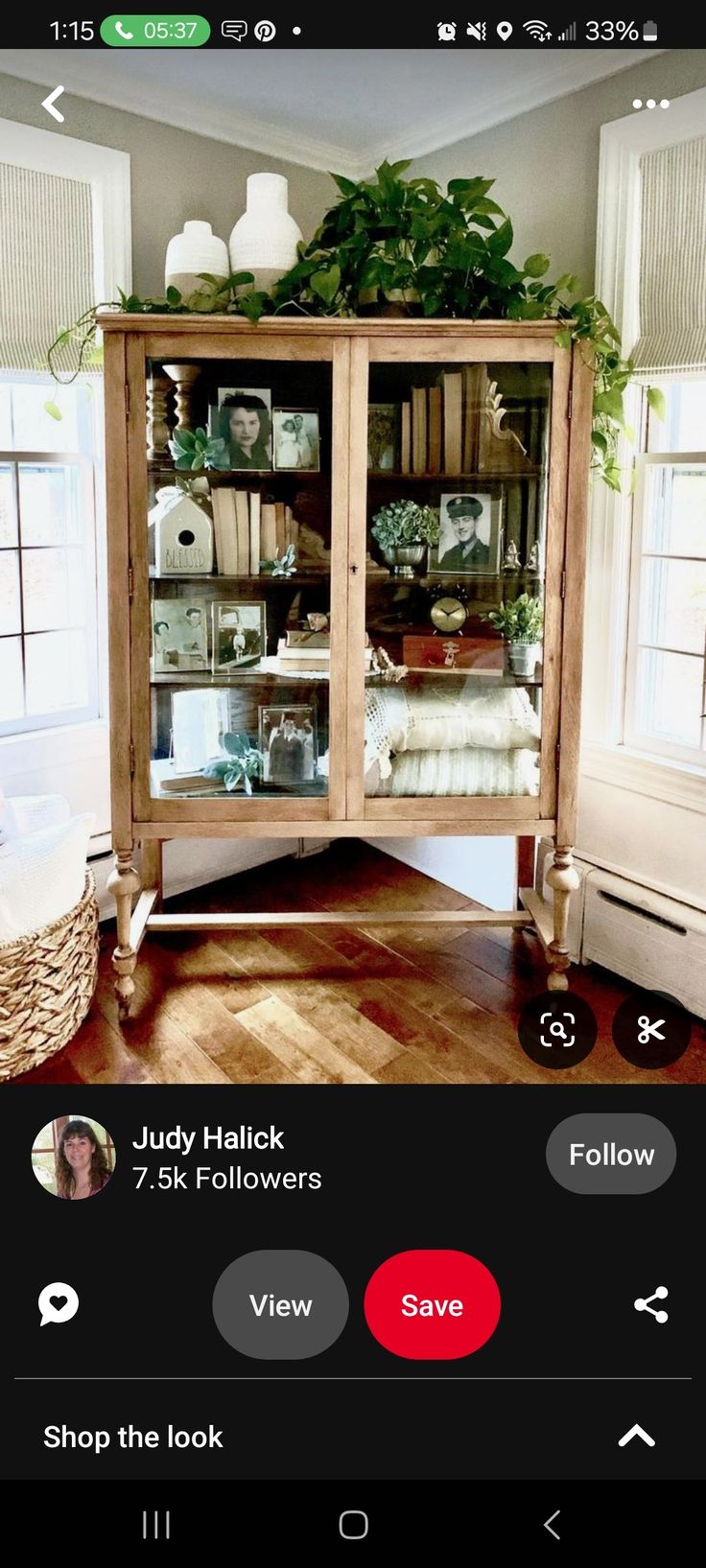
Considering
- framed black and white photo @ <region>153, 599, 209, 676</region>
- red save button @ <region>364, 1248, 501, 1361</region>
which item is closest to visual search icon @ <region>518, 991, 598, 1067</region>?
red save button @ <region>364, 1248, 501, 1361</region>

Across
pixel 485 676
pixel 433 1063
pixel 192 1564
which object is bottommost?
pixel 433 1063

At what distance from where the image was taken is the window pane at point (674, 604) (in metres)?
1.97

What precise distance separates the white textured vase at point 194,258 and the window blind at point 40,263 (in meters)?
0.22

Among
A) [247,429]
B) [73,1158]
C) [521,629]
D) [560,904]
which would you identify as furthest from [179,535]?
[73,1158]

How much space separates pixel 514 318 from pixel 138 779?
1.09m

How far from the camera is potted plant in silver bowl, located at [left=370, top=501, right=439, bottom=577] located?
1.92 m

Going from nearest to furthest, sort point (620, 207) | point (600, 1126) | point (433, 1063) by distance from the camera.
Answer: point (600, 1126) → point (433, 1063) → point (620, 207)

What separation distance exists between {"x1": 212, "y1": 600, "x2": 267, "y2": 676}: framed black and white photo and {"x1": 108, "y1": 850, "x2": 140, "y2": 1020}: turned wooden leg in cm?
42

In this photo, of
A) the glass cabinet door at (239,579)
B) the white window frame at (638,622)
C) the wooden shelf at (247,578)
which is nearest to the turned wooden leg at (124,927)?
the glass cabinet door at (239,579)

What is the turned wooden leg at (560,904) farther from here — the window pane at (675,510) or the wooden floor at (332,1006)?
the window pane at (675,510)

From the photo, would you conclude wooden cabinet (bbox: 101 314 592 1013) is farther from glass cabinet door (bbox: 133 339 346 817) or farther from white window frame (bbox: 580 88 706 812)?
white window frame (bbox: 580 88 706 812)

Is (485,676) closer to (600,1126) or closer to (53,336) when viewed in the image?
(53,336)
